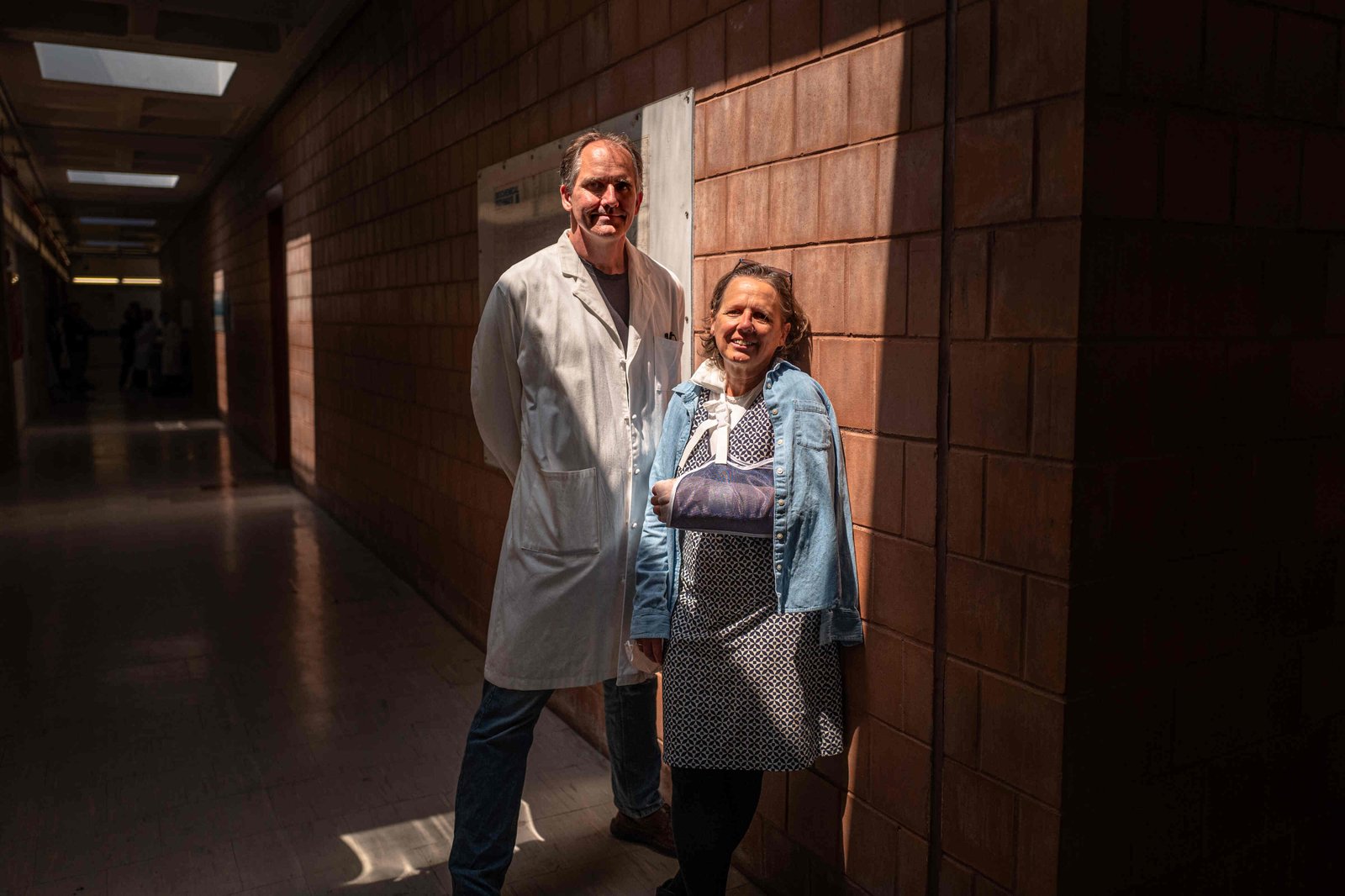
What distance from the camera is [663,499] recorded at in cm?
189

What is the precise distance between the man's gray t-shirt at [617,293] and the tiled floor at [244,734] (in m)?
1.30

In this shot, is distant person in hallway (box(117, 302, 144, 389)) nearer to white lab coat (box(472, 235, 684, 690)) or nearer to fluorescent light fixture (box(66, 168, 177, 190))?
fluorescent light fixture (box(66, 168, 177, 190))

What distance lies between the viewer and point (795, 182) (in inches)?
82.0

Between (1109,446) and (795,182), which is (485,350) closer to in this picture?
(795,182)

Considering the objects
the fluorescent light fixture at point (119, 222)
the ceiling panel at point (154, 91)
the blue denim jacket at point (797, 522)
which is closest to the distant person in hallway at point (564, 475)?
the blue denim jacket at point (797, 522)

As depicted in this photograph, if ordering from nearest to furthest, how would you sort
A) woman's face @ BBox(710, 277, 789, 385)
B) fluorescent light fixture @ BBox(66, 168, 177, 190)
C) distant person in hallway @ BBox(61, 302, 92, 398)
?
woman's face @ BBox(710, 277, 789, 385)
fluorescent light fixture @ BBox(66, 168, 177, 190)
distant person in hallway @ BBox(61, 302, 92, 398)

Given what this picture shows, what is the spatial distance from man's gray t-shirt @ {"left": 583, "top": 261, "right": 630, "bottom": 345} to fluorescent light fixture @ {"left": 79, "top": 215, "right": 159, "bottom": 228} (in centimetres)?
1688

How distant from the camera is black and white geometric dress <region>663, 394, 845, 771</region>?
1.86 m

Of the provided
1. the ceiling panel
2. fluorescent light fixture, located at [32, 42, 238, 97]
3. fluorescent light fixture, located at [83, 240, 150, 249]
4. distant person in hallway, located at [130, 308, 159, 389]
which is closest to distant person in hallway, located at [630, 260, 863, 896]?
the ceiling panel

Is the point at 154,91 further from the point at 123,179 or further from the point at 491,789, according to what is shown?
the point at 491,789

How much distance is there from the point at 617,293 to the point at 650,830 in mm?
1328

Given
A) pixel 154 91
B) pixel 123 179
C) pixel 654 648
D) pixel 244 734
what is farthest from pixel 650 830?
pixel 123 179

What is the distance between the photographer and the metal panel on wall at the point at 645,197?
8.25 feet

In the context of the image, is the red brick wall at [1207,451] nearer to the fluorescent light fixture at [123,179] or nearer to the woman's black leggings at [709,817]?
the woman's black leggings at [709,817]
